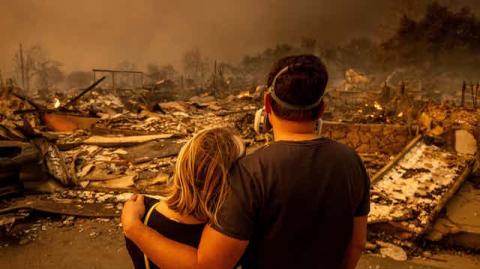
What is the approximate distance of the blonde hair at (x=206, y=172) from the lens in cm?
132

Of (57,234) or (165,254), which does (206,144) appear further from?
(57,234)

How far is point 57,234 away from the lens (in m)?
4.45

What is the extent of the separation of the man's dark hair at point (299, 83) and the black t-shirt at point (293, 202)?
119mm

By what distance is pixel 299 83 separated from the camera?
1.26 metres

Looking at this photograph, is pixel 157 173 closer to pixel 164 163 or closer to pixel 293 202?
pixel 164 163

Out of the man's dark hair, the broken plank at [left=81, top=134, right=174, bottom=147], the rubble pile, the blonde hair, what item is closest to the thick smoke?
the rubble pile

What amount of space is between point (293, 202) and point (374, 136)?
29.0ft

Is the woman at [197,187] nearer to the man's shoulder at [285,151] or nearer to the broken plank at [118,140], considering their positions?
the man's shoulder at [285,151]

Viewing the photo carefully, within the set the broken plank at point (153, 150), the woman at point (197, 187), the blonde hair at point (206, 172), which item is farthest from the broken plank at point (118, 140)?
the blonde hair at point (206, 172)

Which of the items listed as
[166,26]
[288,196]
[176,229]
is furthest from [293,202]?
[166,26]

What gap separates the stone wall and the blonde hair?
8.21 m

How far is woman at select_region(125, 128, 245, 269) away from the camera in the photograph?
4.34 feet

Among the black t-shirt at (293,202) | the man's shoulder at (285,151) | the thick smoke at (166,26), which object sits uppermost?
the thick smoke at (166,26)

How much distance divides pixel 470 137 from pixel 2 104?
15.9m
